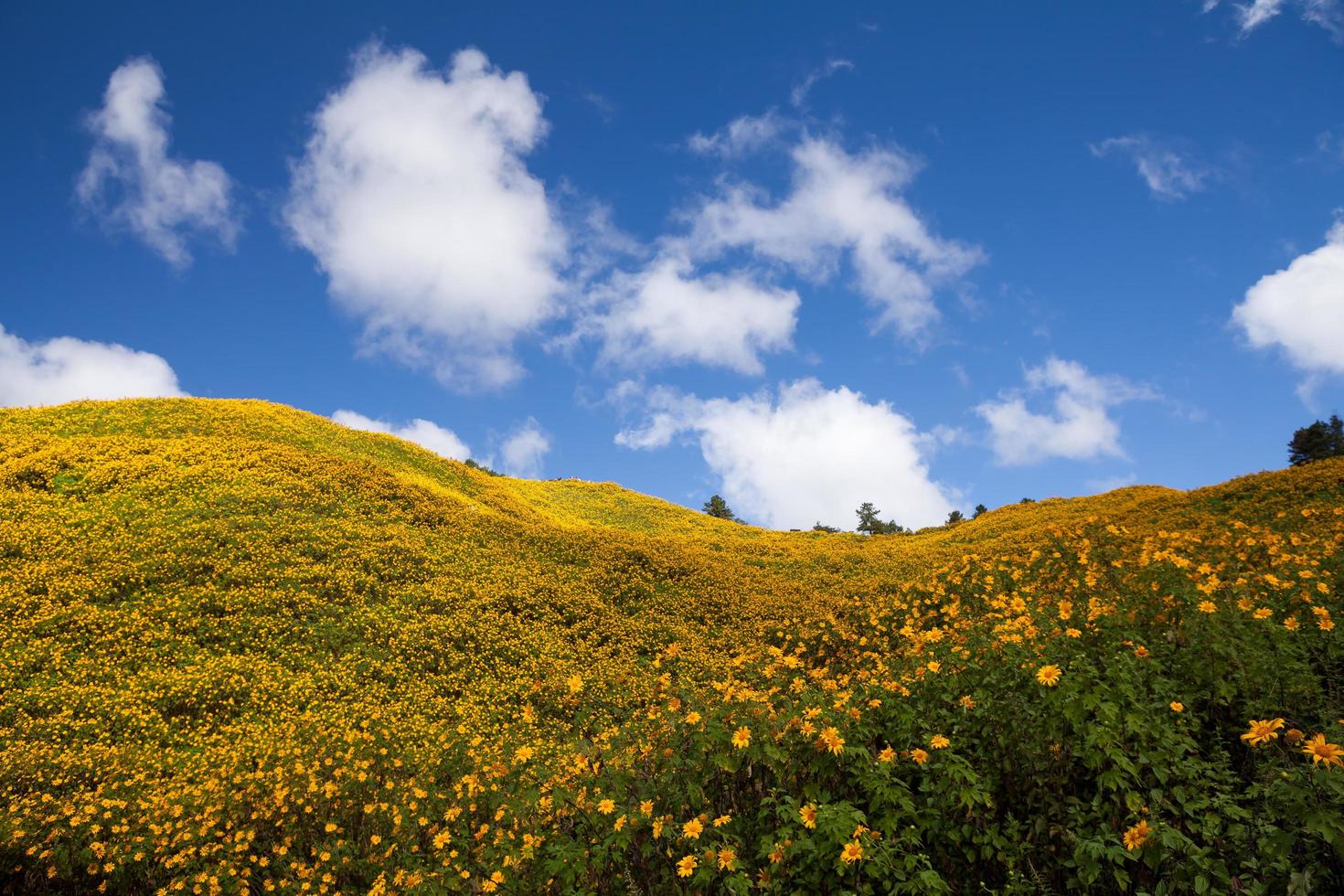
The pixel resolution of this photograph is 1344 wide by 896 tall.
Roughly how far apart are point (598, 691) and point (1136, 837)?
1201cm

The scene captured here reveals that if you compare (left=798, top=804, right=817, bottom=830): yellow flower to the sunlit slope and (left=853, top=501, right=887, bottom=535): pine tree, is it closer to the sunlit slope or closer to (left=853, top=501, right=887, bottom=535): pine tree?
the sunlit slope

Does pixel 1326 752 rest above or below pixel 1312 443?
below

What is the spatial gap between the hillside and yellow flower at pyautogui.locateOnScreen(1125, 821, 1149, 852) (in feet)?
0.08

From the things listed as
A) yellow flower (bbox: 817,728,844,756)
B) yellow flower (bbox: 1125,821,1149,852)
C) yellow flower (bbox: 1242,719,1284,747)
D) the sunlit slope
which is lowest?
yellow flower (bbox: 1125,821,1149,852)

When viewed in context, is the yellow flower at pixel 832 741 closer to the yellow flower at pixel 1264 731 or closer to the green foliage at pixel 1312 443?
the yellow flower at pixel 1264 731

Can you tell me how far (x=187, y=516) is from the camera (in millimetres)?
18422

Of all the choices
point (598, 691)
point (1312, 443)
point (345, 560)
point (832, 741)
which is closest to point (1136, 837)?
point (832, 741)

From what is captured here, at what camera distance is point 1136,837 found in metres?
4.06

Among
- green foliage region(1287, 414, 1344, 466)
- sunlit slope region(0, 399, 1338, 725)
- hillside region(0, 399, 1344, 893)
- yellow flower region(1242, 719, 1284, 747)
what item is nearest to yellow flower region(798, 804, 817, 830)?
hillside region(0, 399, 1344, 893)

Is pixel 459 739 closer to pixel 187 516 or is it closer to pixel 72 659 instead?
pixel 72 659

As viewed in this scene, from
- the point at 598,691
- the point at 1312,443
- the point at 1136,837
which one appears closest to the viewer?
the point at 1136,837

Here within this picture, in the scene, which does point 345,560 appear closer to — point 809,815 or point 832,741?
point 832,741

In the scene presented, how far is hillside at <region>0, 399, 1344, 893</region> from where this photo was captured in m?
4.92

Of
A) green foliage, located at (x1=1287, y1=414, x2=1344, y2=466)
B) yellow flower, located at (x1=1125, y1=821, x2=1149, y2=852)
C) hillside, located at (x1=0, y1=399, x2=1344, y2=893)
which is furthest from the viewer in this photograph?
green foliage, located at (x1=1287, y1=414, x2=1344, y2=466)
